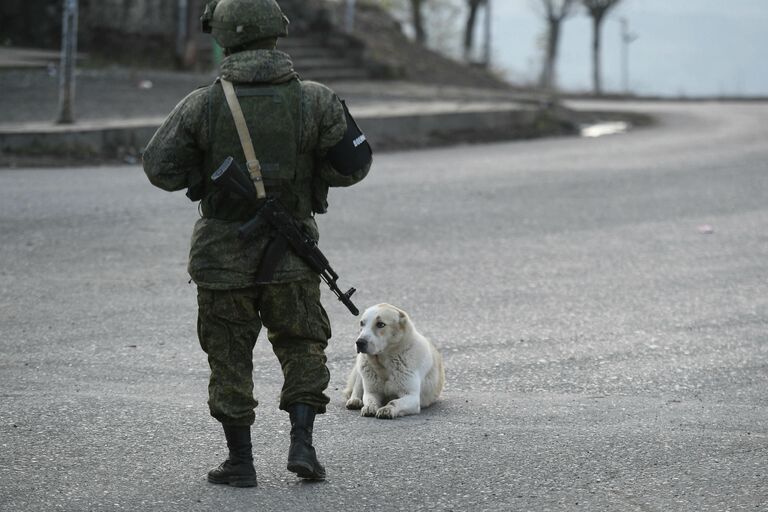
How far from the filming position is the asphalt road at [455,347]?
560 cm

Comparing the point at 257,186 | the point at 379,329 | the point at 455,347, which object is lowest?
the point at 455,347

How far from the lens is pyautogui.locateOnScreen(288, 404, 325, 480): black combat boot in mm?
5418

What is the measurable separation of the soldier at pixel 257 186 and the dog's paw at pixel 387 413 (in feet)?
3.89

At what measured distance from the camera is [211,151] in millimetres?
5348

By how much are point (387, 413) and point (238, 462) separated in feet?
4.56

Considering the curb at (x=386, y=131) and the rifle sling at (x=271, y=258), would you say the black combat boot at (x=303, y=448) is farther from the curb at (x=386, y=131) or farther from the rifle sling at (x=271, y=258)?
the curb at (x=386, y=131)

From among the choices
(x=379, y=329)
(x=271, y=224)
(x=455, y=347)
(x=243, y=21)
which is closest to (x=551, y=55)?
(x=455, y=347)

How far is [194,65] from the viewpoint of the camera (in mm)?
24969

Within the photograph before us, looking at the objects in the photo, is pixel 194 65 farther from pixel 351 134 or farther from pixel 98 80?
pixel 351 134

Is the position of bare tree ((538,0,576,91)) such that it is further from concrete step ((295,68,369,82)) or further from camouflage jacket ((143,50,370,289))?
camouflage jacket ((143,50,370,289))

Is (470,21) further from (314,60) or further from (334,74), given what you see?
(334,74)

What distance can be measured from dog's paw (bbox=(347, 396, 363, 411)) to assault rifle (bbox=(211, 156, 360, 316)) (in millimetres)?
1617

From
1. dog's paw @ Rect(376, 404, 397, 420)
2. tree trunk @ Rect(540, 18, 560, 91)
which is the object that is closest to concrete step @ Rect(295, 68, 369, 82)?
dog's paw @ Rect(376, 404, 397, 420)

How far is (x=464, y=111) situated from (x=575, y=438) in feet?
47.2
